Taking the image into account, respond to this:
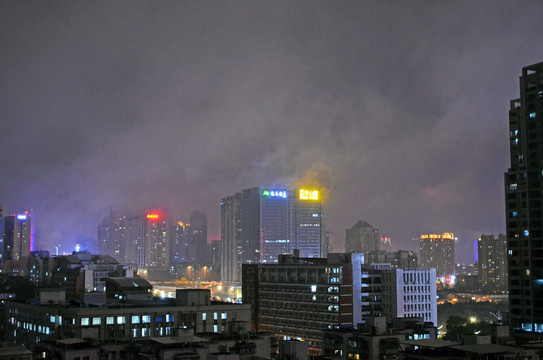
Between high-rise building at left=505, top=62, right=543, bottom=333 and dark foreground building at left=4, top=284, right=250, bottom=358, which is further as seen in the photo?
high-rise building at left=505, top=62, right=543, bottom=333

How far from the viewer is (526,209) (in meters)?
73.4

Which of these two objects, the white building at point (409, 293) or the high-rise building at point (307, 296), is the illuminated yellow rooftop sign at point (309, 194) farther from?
the white building at point (409, 293)

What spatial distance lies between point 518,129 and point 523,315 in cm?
2268

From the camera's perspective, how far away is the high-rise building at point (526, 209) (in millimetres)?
70750

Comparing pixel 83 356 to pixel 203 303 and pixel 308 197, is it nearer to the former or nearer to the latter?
pixel 203 303

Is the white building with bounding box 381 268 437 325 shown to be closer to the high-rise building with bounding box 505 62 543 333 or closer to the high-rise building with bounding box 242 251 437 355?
the high-rise building with bounding box 242 251 437 355

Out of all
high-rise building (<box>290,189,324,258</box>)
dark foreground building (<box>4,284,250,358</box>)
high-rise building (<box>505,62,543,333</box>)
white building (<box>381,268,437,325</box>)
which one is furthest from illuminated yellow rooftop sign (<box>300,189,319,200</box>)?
dark foreground building (<box>4,284,250,358</box>)

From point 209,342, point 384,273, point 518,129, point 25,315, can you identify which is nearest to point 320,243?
point 384,273

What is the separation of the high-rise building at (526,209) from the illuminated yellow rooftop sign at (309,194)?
9689 cm

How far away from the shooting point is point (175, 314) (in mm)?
60344

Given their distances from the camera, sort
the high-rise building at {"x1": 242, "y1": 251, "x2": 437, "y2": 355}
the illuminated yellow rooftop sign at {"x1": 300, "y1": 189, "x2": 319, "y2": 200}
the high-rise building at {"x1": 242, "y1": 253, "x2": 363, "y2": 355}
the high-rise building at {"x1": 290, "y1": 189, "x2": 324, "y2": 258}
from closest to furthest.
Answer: the high-rise building at {"x1": 242, "y1": 253, "x2": 363, "y2": 355}, the high-rise building at {"x1": 242, "y1": 251, "x2": 437, "y2": 355}, the illuminated yellow rooftop sign at {"x1": 300, "y1": 189, "x2": 319, "y2": 200}, the high-rise building at {"x1": 290, "y1": 189, "x2": 324, "y2": 258}

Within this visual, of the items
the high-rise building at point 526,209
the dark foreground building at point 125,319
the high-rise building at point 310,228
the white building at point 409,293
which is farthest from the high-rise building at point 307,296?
the high-rise building at point 310,228

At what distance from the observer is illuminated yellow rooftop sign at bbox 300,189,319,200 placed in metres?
172

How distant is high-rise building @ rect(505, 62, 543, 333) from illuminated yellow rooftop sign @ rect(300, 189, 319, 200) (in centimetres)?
9689
